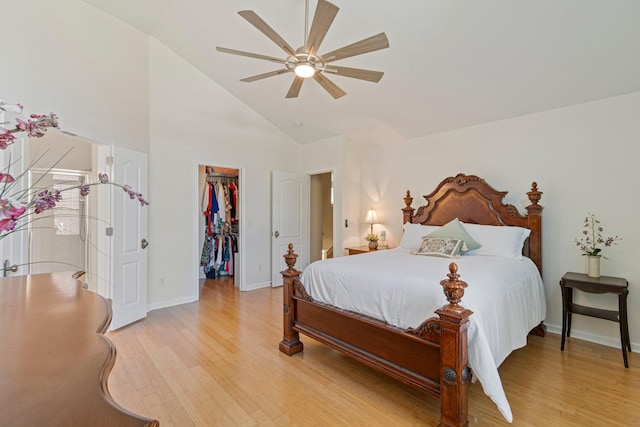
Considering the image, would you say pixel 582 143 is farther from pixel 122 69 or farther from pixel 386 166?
pixel 122 69

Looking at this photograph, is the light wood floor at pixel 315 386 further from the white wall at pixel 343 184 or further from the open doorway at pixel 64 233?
the white wall at pixel 343 184

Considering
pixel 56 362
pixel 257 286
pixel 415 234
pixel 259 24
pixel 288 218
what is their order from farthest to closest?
pixel 288 218 < pixel 257 286 < pixel 415 234 < pixel 259 24 < pixel 56 362

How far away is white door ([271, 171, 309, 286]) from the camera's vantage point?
5172 millimetres

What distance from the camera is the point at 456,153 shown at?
13.2ft

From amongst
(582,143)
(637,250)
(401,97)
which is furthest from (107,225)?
(637,250)

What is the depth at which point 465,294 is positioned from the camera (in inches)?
74.6

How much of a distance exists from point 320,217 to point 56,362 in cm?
563

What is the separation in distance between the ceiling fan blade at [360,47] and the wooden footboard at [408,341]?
151 cm

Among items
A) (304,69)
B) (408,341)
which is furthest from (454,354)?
(304,69)

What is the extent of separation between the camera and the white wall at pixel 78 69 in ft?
8.23

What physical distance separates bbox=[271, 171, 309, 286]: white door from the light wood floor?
2071 mm

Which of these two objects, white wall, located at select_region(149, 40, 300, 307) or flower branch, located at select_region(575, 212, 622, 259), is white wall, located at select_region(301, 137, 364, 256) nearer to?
white wall, located at select_region(149, 40, 300, 307)

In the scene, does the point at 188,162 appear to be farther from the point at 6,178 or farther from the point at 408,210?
the point at 6,178

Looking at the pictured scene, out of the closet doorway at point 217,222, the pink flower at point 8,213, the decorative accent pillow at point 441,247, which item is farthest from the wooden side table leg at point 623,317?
the closet doorway at point 217,222
